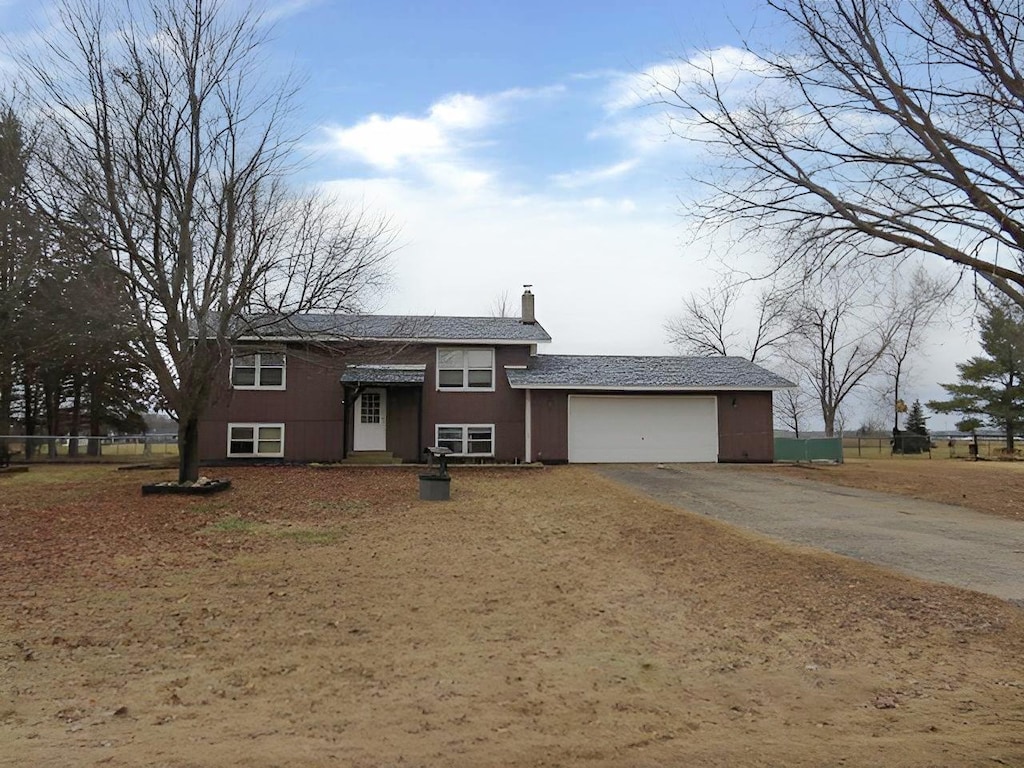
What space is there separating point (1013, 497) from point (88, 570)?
15.9 m

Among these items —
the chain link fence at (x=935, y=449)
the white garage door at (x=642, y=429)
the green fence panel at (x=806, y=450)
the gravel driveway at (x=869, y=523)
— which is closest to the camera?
the gravel driveway at (x=869, y=523)

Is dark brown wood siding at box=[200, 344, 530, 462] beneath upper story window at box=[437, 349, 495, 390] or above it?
beneath

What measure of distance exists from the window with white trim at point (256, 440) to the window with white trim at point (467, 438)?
4468 millimetres

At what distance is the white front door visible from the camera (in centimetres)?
2202

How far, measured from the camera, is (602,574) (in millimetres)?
7965

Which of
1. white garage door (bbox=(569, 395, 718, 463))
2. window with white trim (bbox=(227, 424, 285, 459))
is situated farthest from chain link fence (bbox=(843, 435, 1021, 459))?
window with white trim (bbox=(227, 424, 285, 459))

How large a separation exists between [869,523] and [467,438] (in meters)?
12.8

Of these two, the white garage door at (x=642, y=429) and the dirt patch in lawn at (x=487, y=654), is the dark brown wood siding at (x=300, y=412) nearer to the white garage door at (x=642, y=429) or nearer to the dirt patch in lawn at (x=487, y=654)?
the white garage door at (x=642, y=429)

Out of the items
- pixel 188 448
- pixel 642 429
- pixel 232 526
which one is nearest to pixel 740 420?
pixel 642 429

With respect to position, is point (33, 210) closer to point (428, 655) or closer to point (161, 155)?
point (161, 155)

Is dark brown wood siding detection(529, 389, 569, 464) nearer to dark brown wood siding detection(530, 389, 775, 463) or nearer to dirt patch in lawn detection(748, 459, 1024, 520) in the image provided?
dark brown wood siding detection(530, 389, 775, 463)

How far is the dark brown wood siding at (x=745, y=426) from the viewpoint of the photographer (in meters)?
22.7

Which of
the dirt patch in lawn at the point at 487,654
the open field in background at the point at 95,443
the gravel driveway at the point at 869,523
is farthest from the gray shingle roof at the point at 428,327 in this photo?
the dirt patch in lawn at the point at 487,654

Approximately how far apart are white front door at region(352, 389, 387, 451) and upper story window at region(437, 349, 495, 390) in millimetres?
1849
